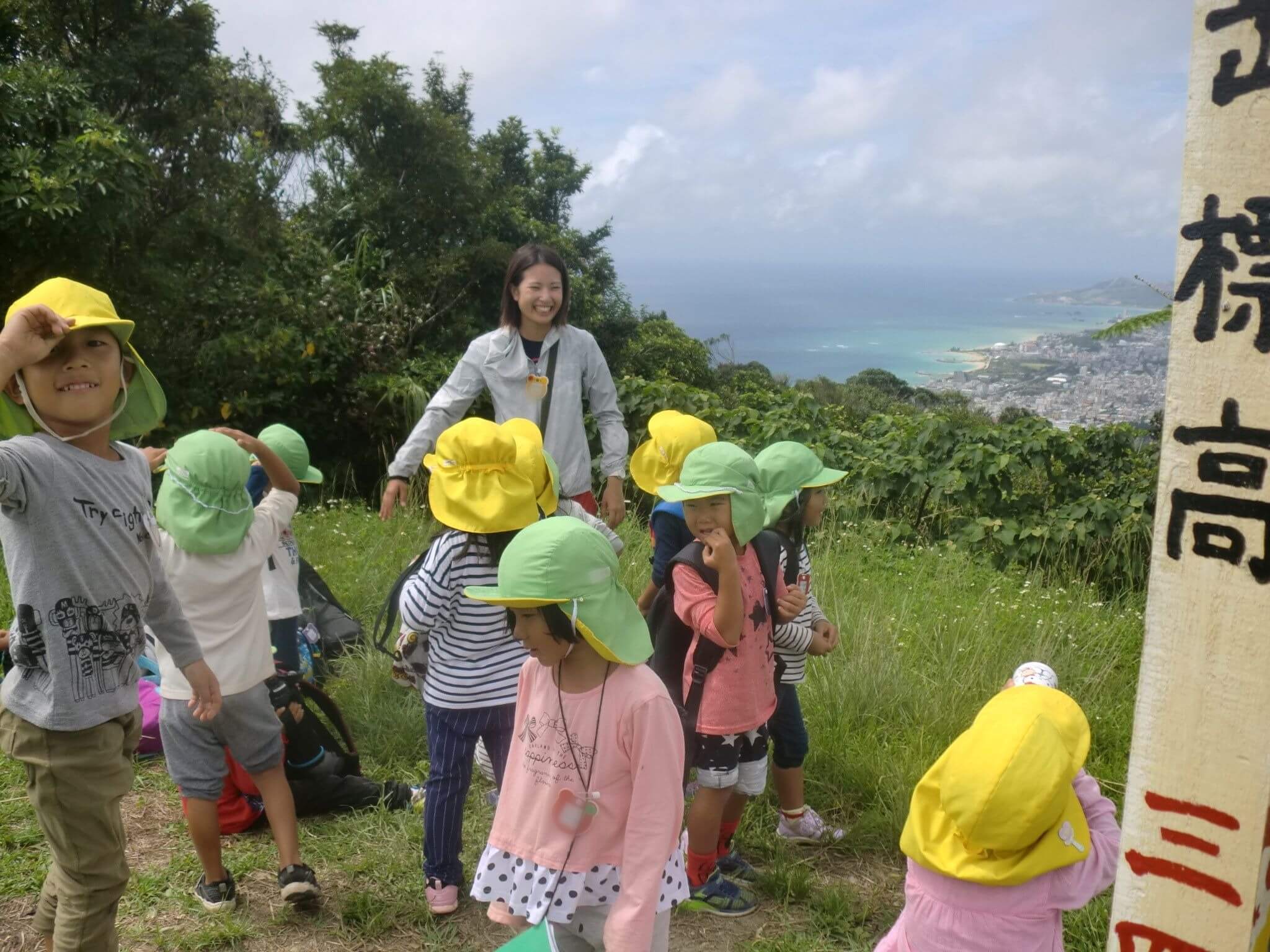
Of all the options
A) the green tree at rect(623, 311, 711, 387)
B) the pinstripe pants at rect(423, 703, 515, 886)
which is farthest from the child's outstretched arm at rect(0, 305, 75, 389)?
the green tree at rect(623, 311, 711, 387)

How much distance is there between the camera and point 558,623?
2.06 m

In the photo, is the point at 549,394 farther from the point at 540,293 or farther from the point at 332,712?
the point at 332,712

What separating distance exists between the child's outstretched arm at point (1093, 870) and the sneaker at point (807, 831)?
133 cm

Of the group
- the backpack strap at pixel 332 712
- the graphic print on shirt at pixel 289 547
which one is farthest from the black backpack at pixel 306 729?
the graphic print on shirt at pixel 289 547

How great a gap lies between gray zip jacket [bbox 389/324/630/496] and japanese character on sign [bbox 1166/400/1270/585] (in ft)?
8.97

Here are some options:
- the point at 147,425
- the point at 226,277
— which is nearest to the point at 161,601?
the point at 147,425

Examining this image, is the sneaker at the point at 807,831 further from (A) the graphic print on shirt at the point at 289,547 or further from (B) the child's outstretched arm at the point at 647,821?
(A) the graphic print on shirt at the point at 289,547

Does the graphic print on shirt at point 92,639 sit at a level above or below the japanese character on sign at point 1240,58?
below

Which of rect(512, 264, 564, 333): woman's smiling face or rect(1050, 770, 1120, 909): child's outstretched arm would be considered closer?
rect(1050, 770, 1120, 909): child's outstretched arm

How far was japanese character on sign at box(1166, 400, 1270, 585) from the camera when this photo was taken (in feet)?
4.69

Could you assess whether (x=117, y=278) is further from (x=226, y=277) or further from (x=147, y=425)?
(x=147, y=425)

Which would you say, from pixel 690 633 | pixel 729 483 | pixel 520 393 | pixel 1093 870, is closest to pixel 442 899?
pixel 690 633

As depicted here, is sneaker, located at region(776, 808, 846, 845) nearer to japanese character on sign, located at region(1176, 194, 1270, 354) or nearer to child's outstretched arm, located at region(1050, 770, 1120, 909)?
child's outstretched arm, located at region(1050, 770, 1120, 909)

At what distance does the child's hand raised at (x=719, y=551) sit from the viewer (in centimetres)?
252
